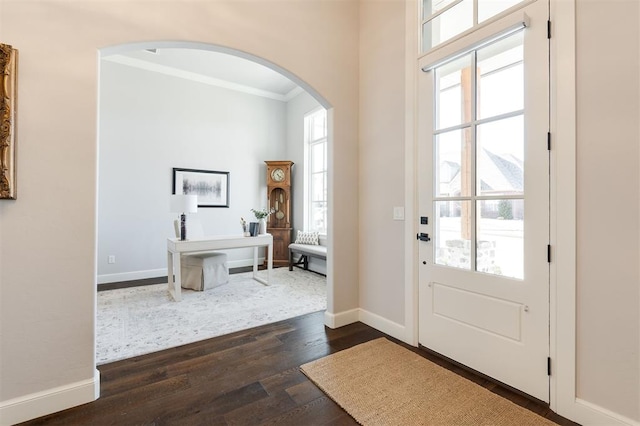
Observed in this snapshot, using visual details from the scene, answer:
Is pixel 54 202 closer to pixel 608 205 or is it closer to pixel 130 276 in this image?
pixel 608 205

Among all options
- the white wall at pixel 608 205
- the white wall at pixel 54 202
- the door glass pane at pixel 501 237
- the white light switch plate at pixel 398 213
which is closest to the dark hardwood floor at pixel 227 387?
the white wall at pixel 54 202

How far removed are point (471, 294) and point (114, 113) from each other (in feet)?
17.6

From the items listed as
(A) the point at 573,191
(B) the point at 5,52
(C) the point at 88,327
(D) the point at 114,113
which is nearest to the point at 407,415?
(A) the point at 573,191

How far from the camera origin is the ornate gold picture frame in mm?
1489

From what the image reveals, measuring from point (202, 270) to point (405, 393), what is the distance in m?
3.14

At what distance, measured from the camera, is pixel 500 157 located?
1.93 metres

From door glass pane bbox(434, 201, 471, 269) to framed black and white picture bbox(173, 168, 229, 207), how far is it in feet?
14.1

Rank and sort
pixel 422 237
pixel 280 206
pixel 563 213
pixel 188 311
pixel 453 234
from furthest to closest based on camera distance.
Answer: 1. pixel 280 206
2. pixel 188 311
3. pixel 422 237
4. pixel 453 234
5. pixel 563 213

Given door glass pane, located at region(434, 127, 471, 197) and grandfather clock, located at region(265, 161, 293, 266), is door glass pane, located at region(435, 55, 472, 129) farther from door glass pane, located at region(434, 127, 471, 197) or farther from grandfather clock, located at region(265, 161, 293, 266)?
grandfather clock, located at region(265, 161, 293, 266)

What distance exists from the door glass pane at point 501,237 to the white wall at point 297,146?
4.07 meters

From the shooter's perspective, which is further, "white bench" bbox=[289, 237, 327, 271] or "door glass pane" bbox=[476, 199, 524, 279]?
"white bench" bbox=[289, 237, 327, 271]

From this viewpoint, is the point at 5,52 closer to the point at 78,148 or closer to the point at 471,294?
the point at 78,148

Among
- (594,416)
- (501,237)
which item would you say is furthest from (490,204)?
(594,416)

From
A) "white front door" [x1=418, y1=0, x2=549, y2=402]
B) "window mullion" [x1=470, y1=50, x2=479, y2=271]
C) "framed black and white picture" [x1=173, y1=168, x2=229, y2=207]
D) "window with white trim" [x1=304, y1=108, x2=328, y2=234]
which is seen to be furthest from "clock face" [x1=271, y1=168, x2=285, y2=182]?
"window mullion" [x1=470, y1=50, x2=479, y2=271]
